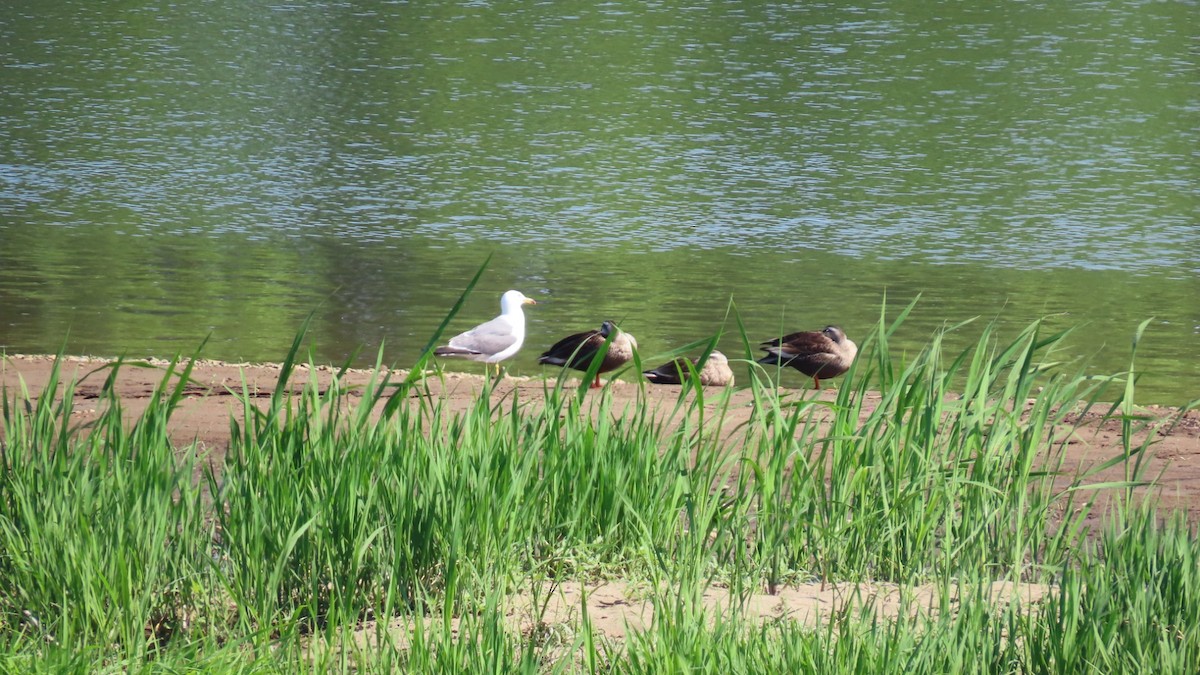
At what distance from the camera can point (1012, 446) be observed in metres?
4.74

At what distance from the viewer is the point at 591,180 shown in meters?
18.6

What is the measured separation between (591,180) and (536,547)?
14.2 metres

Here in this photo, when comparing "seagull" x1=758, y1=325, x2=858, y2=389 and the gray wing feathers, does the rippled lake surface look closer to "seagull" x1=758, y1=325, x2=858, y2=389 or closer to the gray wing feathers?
the gray wing feathers

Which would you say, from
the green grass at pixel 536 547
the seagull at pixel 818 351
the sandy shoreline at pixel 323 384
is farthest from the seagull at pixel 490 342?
the green grass at pixel 536 547

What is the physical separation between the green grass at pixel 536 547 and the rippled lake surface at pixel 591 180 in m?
0.66

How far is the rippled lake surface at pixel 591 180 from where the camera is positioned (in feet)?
39.2

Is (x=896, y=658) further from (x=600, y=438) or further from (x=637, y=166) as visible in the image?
(x=637, y=166)

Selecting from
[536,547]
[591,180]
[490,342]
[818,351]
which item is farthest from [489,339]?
[591,180]

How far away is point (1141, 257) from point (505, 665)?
11.7 metres

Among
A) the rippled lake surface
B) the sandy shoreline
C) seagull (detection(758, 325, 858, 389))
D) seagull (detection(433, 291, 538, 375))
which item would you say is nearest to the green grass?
the rippled lake surface

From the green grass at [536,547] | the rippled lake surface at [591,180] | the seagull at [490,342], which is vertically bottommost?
the rippled lake surface at [591,180]

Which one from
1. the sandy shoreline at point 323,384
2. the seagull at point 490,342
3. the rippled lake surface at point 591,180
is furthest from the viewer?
the rippled lake surface at point 591,180

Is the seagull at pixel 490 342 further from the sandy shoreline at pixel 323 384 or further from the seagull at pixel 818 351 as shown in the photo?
the seagull at pixel 818 351

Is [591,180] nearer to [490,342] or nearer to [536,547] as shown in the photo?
[490,342]
